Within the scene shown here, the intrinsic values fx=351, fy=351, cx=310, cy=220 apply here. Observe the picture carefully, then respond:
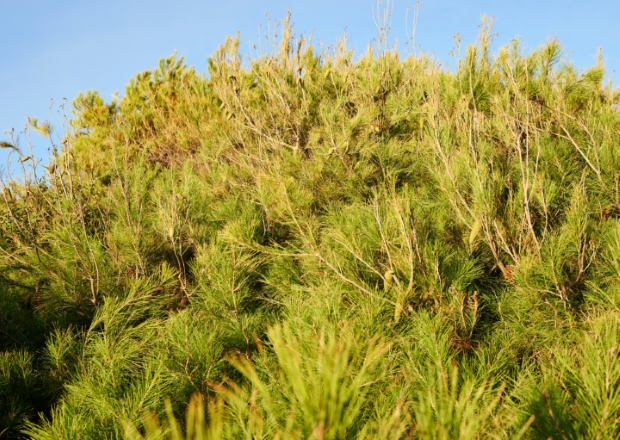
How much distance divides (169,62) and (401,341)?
6.00m

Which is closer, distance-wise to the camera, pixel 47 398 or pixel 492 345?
pixel 492 345

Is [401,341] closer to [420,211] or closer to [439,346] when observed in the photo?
[439,346]

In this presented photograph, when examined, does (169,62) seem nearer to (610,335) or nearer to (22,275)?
(22,275)

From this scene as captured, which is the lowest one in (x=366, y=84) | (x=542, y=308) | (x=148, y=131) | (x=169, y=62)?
(x=542, y=308)

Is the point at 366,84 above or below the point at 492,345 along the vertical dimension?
above

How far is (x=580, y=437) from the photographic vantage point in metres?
0.73

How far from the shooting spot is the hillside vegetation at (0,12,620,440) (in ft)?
2.68

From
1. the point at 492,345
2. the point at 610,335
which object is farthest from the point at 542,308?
the point at 610,335

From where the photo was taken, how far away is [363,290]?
1.59 meters

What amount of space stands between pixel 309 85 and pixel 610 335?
3.31 m

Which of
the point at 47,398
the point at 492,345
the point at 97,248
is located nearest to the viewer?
the point at 492,345

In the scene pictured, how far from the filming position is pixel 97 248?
7.59 ft

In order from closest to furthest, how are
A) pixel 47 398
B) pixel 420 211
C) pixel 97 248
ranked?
pixel 47 398 < pixel 420 211 < pixel 97 248

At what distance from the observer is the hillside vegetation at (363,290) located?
82 centimetres
